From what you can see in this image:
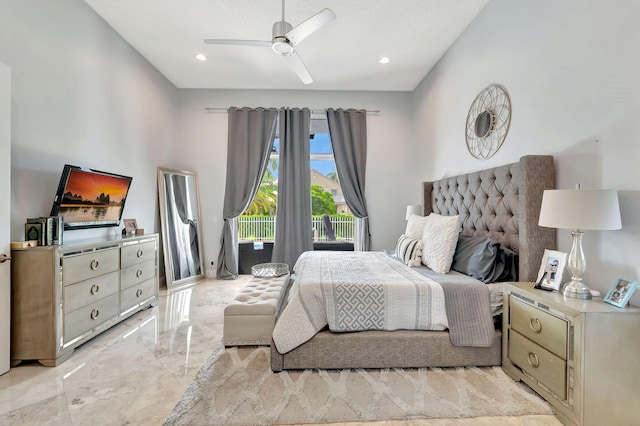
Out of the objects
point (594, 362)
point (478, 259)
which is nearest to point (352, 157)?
point (478, 259)

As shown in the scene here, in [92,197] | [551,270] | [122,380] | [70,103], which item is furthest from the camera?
[92,197]

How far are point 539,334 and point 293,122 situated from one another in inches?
161

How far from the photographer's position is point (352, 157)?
457 cm

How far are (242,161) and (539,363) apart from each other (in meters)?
4.32

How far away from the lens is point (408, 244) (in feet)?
9.09

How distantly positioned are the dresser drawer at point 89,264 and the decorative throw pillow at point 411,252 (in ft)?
9.37

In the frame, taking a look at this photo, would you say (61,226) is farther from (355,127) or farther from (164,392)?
(355,127)

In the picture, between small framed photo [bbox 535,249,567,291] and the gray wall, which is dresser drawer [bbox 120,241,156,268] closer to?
the gray wall

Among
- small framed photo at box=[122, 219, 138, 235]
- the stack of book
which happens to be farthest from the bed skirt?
small framed photo at box=[122, 219, 138, 235]

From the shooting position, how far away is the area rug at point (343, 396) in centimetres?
151

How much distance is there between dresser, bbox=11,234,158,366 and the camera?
6.50 ft

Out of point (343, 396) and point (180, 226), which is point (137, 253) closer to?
point (180, 226)

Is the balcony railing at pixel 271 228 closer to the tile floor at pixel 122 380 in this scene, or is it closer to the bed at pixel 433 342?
the tile floor at pixel 122 380

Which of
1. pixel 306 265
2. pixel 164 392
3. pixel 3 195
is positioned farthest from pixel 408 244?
pixel 3 195
